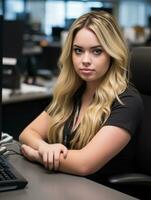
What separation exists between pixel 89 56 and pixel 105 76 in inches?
4.8

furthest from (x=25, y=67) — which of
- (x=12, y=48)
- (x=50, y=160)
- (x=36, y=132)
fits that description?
(x=50, y=160)

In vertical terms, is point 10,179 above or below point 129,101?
below

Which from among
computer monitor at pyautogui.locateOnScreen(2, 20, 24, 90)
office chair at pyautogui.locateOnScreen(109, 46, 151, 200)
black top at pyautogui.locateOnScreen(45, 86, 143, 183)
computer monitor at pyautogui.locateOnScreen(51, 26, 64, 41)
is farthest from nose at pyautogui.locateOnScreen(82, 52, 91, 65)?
computer monitor at pyautogui.locateOnScreen(51, 26, 64, 41)

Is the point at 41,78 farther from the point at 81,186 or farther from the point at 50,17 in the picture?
the point at 50,17

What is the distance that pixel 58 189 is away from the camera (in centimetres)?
116

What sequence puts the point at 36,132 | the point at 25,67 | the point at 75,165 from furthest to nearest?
the point at 25,67 < the point at 36,132 < the point at 75,165

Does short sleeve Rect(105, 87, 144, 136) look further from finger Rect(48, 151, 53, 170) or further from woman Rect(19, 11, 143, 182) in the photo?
finger Rect(48, 151, 53, 170)

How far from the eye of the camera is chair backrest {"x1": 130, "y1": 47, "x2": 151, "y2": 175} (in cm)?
164

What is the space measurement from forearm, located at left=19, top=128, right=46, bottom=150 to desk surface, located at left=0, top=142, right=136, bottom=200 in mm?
171

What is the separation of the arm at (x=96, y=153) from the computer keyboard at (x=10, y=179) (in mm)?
172

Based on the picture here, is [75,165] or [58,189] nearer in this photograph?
[58,189]

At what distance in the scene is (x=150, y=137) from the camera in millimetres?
1665

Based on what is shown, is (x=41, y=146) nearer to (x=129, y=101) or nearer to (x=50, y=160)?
(x=50, y=160)

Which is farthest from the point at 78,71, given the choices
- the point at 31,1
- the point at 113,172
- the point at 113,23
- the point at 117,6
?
the point at 117,6
